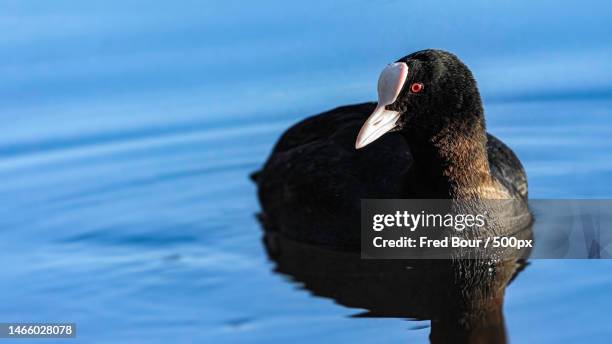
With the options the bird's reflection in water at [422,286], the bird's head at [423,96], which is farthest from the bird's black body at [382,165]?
the bird's reflection in water at [422,286]

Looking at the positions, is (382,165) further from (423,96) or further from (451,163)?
(423,96)

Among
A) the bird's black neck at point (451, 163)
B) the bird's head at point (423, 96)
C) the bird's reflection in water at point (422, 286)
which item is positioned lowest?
the bird's reflection in water at point (422, 286)

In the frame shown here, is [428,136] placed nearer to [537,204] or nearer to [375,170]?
[375,170]

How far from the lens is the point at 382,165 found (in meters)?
8.02

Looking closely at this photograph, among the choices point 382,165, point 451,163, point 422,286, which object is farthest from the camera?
point 382,165

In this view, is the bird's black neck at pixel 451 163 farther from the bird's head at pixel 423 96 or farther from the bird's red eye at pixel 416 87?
the bird's red eye at pixel 416 87

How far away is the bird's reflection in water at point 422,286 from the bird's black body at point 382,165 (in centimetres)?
27

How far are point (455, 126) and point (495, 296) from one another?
954 millimetres

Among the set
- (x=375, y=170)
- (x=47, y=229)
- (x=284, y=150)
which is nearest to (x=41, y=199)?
(x=47, y=229)

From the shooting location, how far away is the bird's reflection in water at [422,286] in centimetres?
679

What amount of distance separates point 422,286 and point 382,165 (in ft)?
3.11

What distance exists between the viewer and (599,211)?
8.24m

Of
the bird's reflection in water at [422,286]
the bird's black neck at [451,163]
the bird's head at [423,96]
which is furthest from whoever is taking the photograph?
the bird's black neck at [451,163]

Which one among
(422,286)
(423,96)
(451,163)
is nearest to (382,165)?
(451,163)
